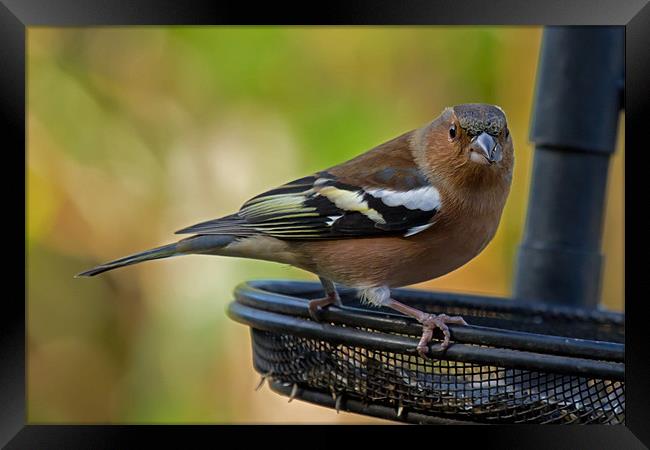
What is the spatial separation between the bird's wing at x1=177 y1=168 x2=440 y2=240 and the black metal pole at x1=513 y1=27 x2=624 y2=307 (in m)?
1.00

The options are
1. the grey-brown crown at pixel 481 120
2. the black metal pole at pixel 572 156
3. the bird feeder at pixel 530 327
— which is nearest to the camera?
the bird feeder at pixel 530 327

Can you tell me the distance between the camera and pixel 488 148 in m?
3.42

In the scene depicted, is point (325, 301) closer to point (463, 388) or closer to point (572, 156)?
point (463, 388)

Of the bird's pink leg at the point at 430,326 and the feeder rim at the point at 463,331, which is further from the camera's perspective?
the bird's pink leg at the point at 430,326

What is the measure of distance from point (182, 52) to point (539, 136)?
107 inches

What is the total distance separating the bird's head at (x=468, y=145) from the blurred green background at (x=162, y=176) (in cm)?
218

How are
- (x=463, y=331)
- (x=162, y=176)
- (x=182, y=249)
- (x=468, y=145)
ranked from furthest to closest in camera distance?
(x=162, y=176), (x=182, y=249), (x=468, y=145), (x=463, y=331)

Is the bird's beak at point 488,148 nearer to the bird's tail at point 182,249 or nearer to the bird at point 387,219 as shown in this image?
the bird at point 387,219

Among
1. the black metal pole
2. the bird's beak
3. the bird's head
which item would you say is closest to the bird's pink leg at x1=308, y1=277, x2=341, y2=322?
the bird's head

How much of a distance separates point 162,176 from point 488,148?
2996 mm

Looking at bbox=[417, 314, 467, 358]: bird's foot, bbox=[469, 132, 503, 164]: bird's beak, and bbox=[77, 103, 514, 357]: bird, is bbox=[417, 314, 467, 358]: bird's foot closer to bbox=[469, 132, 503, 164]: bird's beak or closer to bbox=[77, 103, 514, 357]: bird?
bbox=[77, 103, 514, 357]: bird

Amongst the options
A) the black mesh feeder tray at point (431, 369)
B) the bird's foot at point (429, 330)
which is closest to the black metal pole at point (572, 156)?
the black mesh feeder tray at point (431, 369)

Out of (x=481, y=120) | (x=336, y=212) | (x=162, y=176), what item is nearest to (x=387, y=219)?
(x=336, y=212)

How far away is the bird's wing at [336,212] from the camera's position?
3.63 m
